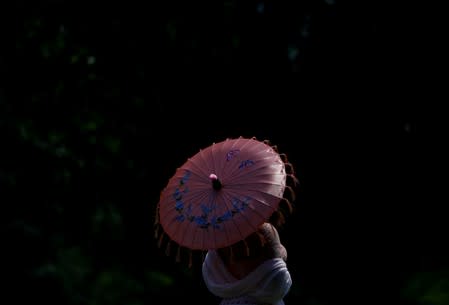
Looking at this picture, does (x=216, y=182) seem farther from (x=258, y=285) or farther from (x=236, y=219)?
(x=258, y=285)

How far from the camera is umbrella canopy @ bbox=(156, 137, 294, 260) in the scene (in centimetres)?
265

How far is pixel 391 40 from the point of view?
514 cm

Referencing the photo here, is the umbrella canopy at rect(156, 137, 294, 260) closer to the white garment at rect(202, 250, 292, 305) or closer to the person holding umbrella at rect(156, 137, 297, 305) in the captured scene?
the person holding umbrella at rect(156, 137, 297, 305)

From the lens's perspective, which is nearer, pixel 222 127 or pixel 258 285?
pixel 258 285

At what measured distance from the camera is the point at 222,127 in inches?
214

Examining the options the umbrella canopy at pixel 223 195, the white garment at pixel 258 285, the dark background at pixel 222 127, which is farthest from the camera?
the dark background at pixel 222 127

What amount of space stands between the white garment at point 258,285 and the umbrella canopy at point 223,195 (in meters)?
0.21

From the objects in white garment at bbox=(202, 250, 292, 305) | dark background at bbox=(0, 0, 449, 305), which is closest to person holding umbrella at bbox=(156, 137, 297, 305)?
white garment at bbox=(202, 250, 292, 305)

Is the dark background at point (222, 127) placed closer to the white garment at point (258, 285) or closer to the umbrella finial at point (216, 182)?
the white garment at point (258, 285)

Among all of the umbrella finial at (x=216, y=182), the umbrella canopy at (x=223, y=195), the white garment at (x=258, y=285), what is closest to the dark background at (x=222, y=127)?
the umbrella canopy at (x=223, y=195)

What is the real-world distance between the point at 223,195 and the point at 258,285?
36cm

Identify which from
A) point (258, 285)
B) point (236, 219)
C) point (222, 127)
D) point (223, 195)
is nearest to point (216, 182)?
point (223, 195)

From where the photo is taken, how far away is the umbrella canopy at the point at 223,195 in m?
2.65

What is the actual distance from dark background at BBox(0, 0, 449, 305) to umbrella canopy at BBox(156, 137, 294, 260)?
2.43 m
